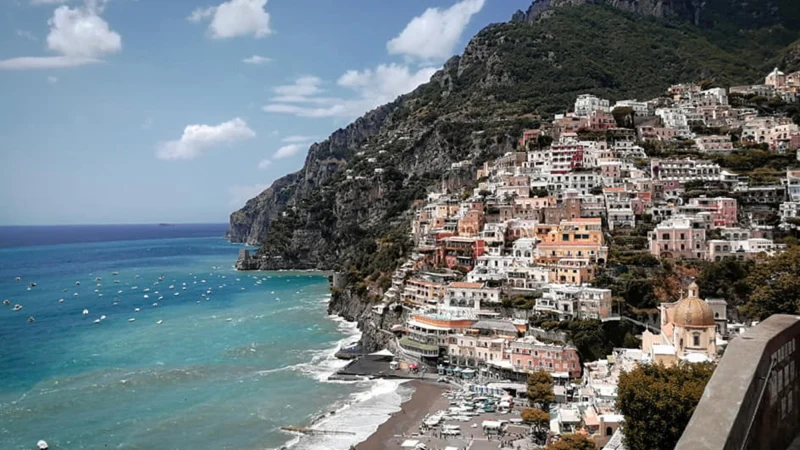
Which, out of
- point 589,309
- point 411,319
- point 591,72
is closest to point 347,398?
point 411,319

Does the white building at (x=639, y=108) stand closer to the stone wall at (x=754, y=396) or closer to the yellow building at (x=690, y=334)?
the yellow building at (x=690, y=334)

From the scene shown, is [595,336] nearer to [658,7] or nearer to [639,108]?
[639,108]

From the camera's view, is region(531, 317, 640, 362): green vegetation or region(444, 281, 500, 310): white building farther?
region(444, 281, 500, 310): white building

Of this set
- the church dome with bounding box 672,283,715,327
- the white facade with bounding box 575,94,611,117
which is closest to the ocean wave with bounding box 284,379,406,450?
the church dome with bounding box 672,283,715,327

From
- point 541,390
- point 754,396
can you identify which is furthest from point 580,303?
point 754,396

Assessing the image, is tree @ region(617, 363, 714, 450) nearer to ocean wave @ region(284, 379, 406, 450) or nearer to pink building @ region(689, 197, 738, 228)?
ocean wave @ region(284, 379, 406, 450)

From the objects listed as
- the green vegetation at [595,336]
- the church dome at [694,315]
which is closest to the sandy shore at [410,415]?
the green vegetation at [595,336]

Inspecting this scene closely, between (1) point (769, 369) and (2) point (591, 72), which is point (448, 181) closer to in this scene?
(2) point (591, 72)

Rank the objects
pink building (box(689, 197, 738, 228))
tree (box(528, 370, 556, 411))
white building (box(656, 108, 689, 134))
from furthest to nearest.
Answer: white building (box(656, 108, 689, 134)) < pink building (box(689, 197, 738, 228)) < tree (box(528, 370, 556, 411))
